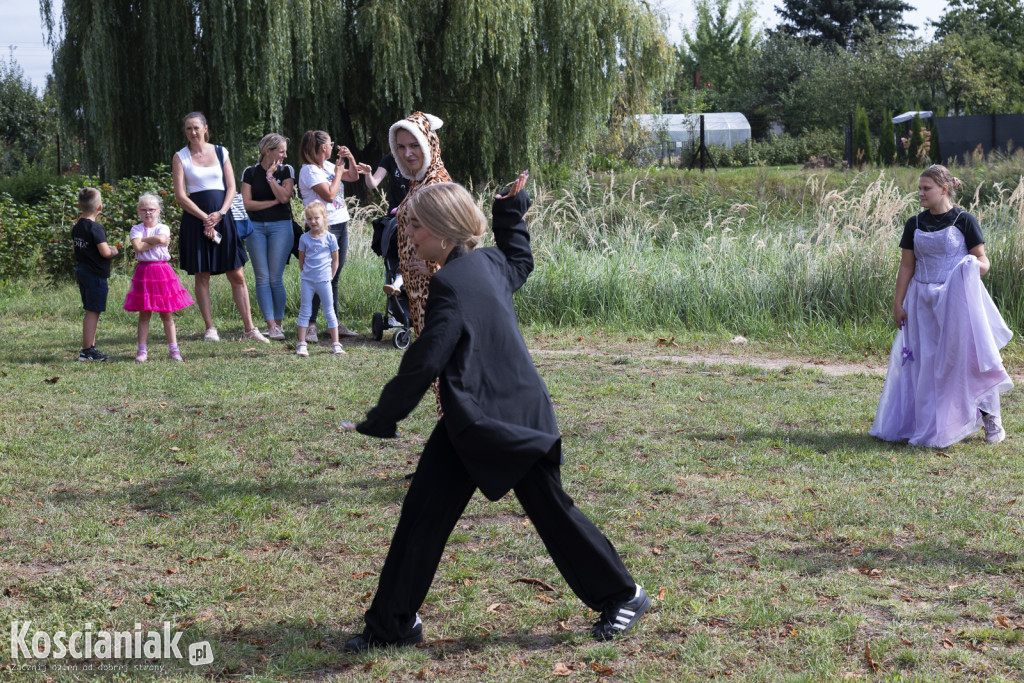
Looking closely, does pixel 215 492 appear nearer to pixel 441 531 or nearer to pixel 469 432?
pixel 441 531

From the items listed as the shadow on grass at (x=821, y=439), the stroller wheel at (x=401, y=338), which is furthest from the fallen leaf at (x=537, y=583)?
the stroller wheel at (x=401, y=338)

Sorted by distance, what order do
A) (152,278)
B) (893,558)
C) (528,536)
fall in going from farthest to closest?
1. (152,278)
2. (528,536)
3. (893,558)

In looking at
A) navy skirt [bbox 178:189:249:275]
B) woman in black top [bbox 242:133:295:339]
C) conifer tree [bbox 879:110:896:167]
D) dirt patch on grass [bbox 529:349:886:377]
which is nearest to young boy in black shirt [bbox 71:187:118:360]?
navy skirt [bbox 178:189:249:275]

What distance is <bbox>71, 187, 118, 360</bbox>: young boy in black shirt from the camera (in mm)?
8789

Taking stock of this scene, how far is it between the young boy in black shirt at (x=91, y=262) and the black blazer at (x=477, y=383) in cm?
645

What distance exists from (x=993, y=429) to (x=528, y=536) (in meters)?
3.48

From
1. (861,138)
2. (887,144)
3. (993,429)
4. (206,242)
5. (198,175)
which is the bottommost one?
(993,429)

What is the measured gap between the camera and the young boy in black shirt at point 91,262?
346 inches

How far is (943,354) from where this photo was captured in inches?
249

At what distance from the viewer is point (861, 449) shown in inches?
244

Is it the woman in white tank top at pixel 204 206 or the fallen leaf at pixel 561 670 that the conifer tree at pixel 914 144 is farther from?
the fallen leaf at pixel 561 670

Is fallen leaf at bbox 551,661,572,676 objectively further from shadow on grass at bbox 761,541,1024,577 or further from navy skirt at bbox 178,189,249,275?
navy skirt at bbox 178,189,249,275

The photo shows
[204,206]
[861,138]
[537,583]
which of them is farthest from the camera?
[861,138]

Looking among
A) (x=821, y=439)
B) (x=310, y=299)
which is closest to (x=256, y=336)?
(x=310, y=299)
